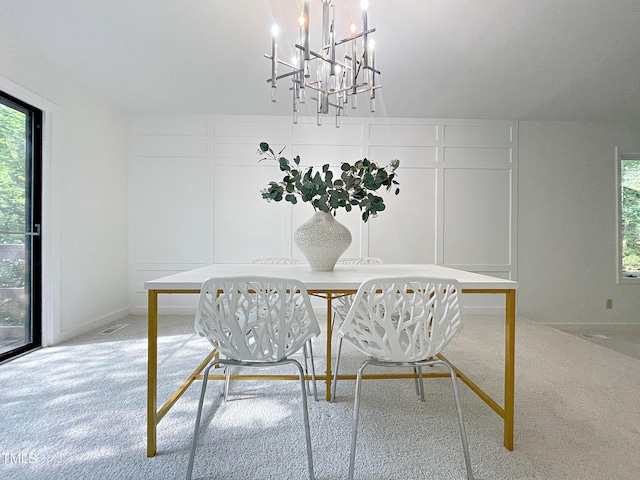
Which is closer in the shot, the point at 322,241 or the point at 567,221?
the point at 322,241

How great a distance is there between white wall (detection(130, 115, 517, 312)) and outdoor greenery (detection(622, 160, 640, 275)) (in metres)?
1.41

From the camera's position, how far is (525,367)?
8.01 feet

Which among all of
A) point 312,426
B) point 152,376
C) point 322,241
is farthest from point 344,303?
point 152,376

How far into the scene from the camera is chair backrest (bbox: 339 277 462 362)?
122cm

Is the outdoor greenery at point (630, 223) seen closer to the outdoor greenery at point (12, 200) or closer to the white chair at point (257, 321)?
the white chair at point (257, 321)

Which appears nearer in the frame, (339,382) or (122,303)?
(339,382)

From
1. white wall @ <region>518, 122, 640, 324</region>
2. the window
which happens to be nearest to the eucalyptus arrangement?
→ white wall @ <region>518, 122, 640, 324</region>

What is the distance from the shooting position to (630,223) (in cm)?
430

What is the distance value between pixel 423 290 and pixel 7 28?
3.21 metres

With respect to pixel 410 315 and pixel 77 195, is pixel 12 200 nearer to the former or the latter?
pixel 77 195

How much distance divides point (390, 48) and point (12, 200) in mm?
3130

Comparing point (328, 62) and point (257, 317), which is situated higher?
point (328, 62)

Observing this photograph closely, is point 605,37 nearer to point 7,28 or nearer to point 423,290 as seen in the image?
point 423,290

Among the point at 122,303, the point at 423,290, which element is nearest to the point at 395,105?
the point at 423,290
